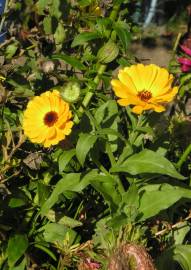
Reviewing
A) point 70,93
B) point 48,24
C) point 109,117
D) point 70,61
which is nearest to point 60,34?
point 48,24

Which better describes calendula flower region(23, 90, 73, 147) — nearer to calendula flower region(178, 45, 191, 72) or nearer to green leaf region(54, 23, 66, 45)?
green leaf region(54, 23, 66, 45)

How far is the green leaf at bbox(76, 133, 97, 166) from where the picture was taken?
1.50 m

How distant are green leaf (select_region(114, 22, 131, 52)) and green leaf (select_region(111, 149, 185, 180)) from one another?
10.4 inches

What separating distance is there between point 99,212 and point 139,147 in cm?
23

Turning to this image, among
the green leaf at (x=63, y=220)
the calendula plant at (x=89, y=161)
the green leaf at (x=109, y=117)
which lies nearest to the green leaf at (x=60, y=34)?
the calendula plant at (x=89, y=161)

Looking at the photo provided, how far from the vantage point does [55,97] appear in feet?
5.10

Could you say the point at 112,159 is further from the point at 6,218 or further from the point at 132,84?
the point at 6,218

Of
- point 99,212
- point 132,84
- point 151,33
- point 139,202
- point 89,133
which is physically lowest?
point 151,33

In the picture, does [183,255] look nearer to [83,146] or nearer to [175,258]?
[175,258]

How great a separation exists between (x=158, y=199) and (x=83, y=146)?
0.24 m

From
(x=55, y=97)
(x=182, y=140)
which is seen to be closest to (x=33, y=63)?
(x=55, y=97)

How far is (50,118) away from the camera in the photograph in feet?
5.05

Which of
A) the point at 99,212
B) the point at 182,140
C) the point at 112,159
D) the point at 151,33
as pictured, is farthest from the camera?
the point at 151,33

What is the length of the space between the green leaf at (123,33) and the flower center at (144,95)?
0.12 metres
